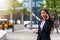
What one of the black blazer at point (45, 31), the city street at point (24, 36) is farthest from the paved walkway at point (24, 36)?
the black blazer at point (45, 31)

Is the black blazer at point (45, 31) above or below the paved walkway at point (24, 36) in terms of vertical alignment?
above

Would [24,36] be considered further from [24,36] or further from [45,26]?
[45,26]

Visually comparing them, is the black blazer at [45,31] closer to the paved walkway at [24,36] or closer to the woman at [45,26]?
the woman at [45,26]

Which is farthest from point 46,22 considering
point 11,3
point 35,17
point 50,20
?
point 35,17

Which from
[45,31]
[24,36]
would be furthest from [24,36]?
[45,31]

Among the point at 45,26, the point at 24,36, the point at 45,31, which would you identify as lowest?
the point at 24,36

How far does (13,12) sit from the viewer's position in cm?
2695

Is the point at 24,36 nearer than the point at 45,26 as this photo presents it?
No

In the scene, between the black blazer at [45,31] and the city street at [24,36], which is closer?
the black blazer at [45,31]

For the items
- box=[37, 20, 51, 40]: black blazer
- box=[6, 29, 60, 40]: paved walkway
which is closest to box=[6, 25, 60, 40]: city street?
box=[6, 29, 60, 40]: paved walkway

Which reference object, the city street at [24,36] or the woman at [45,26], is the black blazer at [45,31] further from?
the city street at [24,36]

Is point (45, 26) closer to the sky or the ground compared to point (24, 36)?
closer to the sky

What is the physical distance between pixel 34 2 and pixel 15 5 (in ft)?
79.9

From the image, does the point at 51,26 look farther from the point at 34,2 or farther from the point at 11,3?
the point at 34,2
